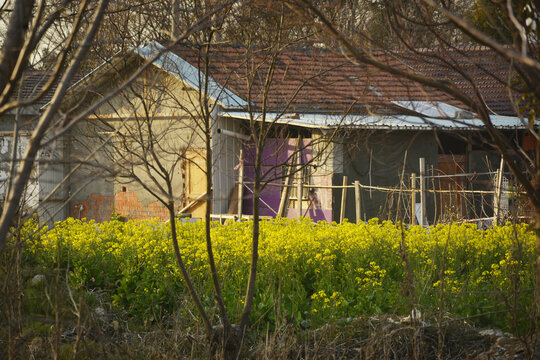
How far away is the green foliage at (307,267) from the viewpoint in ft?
17.8

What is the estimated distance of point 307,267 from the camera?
21.1ft

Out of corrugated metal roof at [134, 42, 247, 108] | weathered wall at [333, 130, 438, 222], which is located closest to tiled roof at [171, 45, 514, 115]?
corrugated metal roof at [134, 42, 247, 108]

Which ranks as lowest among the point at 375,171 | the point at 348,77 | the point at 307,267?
the point at 307,267

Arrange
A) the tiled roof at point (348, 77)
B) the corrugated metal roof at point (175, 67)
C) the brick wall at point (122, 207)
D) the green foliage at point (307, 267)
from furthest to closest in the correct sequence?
the brick wall at point (122, 207) → the green foliage at point (307, 267) → the corrugated metal roof at point (175, 67) → the tiled roof at point (348, 77)

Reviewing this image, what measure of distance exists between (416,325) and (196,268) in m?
2.68

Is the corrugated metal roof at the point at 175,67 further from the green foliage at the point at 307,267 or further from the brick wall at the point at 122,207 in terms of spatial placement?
the brick wall at the point at 122,207

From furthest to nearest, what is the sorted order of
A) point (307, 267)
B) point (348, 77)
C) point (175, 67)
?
point (307, 267) → point (175, 67) → point (348, 77)

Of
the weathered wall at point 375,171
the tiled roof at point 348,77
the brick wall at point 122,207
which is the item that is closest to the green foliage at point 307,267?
the tiled roof at point 348,77

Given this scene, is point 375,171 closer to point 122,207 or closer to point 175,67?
point 122,207

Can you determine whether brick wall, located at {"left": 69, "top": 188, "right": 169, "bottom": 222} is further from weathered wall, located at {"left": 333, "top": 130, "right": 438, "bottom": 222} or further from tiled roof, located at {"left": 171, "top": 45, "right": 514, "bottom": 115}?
weathered wall, located at {"left": 333, "top": 130, "right": 438, "bottom": 222}

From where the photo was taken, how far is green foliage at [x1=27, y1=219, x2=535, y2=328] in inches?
213

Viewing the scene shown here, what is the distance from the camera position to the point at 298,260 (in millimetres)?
6594

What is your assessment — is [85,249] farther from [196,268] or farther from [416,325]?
[416,325]

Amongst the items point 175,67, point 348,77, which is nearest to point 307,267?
point 175,67
